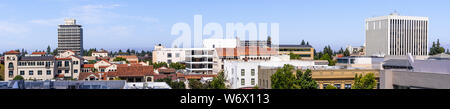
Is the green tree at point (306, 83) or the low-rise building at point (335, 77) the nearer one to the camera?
the green tree at point (306, 83)

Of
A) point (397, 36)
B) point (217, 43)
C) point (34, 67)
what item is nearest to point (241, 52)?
point (217, 43)

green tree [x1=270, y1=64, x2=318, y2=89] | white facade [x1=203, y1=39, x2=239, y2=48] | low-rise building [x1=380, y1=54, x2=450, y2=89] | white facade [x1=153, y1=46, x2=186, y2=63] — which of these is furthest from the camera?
white facade [x1=153, y1=46, x2=186, y2=63]

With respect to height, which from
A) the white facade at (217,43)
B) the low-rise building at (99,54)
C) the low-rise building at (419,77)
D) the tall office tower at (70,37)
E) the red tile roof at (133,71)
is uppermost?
the tall office tower at (70,37)

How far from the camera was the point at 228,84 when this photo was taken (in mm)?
21172

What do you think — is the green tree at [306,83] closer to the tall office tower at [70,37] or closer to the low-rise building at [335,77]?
the low-rise building at [335,77]

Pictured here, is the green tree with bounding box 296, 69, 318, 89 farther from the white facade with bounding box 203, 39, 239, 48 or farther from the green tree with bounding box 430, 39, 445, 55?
the green tree with bounding box 430, 39, 445, 55

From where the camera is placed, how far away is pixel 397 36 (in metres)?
68.7

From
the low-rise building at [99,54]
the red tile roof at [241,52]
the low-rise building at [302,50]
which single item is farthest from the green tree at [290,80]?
the low-rise building at [99,54]

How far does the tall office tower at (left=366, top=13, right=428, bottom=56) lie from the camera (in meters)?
68.1

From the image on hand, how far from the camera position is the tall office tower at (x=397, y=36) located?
68.1m

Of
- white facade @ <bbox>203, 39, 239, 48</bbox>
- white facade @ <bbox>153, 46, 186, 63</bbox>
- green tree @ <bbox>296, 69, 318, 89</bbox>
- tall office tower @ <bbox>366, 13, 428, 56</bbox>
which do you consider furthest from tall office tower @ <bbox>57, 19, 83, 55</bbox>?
green tree @ <bbox>296, 69, 318, 89</bbox>
